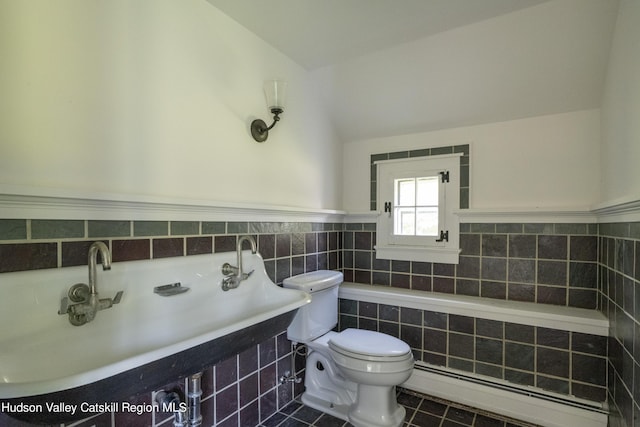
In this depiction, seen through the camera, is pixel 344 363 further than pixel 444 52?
No

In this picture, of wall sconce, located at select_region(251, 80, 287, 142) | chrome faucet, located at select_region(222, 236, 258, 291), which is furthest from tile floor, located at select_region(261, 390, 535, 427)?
wall sconce, located at select_region(251, 80, 287, 142)

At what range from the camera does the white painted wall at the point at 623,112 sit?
50.1 inches

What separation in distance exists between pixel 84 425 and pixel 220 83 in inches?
58.3

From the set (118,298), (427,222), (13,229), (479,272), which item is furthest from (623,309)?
(13,229)

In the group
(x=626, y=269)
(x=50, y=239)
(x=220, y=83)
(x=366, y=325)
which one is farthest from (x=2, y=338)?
(x=626, y=269)

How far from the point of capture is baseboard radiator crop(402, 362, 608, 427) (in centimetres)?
175

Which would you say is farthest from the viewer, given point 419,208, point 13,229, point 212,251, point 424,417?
point 419,208

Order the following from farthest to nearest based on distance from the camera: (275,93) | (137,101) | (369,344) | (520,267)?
(520,267), (369,344), (275,93), (137,101)

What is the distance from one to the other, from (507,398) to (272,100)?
87.0 inches

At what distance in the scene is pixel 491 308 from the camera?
193 centimetres

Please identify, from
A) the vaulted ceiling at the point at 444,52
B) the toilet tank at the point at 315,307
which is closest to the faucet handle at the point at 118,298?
the toilet tank at the point at 315,307

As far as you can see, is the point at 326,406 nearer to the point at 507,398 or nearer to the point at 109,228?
the point at 507,398

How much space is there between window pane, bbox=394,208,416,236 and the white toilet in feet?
2.07

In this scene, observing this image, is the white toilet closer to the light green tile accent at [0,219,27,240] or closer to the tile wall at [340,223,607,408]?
the tile wall at [340,223,607,408]
